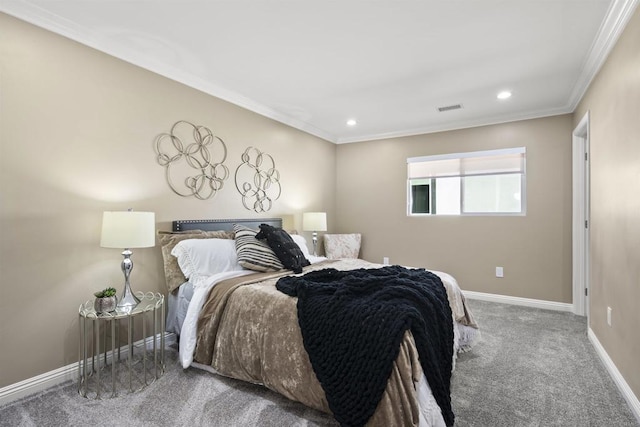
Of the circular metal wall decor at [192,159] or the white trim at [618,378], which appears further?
the circular metal wall decor at [192,159]

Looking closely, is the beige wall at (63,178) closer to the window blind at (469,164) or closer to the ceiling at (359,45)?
the ceiling at (359,45)

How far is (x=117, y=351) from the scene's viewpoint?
105 inches

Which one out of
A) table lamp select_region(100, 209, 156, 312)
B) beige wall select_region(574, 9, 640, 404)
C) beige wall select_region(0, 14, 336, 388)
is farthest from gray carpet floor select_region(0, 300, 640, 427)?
table lamp select_region(100, 209, 156, 312)

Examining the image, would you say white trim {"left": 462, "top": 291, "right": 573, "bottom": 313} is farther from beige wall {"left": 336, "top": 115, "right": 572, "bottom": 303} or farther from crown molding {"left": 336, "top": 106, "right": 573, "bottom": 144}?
crown molding {"left": 336, "top": 106, "right": 573, "bottom": 144}

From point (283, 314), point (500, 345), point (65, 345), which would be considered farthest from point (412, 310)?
point (65, 345)

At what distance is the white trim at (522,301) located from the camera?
411cm

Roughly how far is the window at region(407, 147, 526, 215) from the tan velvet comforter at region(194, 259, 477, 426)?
2358 millimetres

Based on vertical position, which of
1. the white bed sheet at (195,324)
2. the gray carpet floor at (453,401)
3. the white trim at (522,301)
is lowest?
the gray carpet floor at (453,401)

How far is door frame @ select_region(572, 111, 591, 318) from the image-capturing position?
153 inches

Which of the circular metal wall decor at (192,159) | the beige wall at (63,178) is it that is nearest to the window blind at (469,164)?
the circular metal wall decor at (192,159)

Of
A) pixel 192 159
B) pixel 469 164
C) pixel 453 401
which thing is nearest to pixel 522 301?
pixel 469 164

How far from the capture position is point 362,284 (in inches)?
83.0

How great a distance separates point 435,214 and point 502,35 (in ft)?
9.27

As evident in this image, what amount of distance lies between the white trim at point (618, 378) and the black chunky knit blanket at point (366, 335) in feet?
3.58
